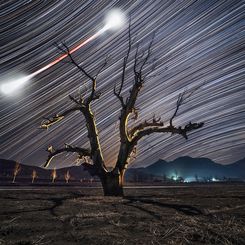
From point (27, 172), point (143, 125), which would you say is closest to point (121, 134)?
point (143, 125)

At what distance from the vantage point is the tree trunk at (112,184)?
10.1m

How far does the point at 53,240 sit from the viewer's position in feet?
9.03

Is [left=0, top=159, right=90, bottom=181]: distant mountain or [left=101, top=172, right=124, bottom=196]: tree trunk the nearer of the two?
[left=101, top=172, right=124, bottom=196]: tree trunk

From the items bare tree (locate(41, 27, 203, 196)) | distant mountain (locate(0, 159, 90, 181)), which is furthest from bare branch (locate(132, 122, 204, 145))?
distant mountain (locate(0, 159, 90, 181))

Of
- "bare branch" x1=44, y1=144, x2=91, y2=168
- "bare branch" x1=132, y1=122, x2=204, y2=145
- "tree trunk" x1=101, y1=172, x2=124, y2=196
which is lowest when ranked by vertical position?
"tree trunk" x1=101, y1=172, x2=124, y2=196

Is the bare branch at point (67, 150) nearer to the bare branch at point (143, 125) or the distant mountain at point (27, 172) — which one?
the bare branch at point (143, 125)

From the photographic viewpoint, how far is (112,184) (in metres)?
10.2

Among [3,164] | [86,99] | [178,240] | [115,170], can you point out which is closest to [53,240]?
[178,240]

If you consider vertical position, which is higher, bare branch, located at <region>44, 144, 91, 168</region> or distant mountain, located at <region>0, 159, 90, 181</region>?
distant mountain, located at <region>0, 159, 90, 181</region>

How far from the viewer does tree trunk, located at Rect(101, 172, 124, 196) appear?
10.1 meters

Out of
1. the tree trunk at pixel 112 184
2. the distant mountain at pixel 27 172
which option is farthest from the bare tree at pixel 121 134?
the distant mountain at pixel 27 172

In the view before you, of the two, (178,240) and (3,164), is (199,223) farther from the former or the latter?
(3,164)

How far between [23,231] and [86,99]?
925cm

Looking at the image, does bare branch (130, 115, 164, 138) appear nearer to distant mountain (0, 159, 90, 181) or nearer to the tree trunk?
the tree trunk
